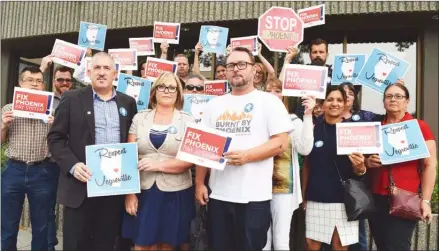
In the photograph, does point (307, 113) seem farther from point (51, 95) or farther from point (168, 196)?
point (51, 95)

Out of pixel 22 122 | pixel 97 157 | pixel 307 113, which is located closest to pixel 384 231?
pixel 307 113

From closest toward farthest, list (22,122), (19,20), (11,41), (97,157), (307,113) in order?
(97,157) < (307,113) < (22,122) < (19,20) < (11,41)

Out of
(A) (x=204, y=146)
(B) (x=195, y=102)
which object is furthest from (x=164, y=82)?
(B) (x=195, y=102)

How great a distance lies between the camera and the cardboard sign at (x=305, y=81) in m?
3.82

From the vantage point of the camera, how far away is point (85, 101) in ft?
11.0

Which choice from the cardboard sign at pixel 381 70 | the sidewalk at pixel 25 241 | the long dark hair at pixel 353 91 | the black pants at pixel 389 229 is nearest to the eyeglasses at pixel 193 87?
the long dark hair at pixel 353 91

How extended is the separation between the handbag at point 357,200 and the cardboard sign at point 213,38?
2704mm

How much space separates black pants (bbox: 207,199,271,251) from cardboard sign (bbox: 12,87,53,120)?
1906mm

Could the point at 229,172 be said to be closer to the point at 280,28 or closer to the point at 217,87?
the point at 217,87

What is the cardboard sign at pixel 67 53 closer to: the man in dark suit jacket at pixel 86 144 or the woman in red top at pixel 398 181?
the man in dark suit jacket at pixel 86 144

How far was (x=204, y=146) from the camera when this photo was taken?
3072 millimetres

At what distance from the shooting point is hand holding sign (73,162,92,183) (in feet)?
10.3

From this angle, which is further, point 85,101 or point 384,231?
point 384,231

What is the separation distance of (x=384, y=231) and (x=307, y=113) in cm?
122
